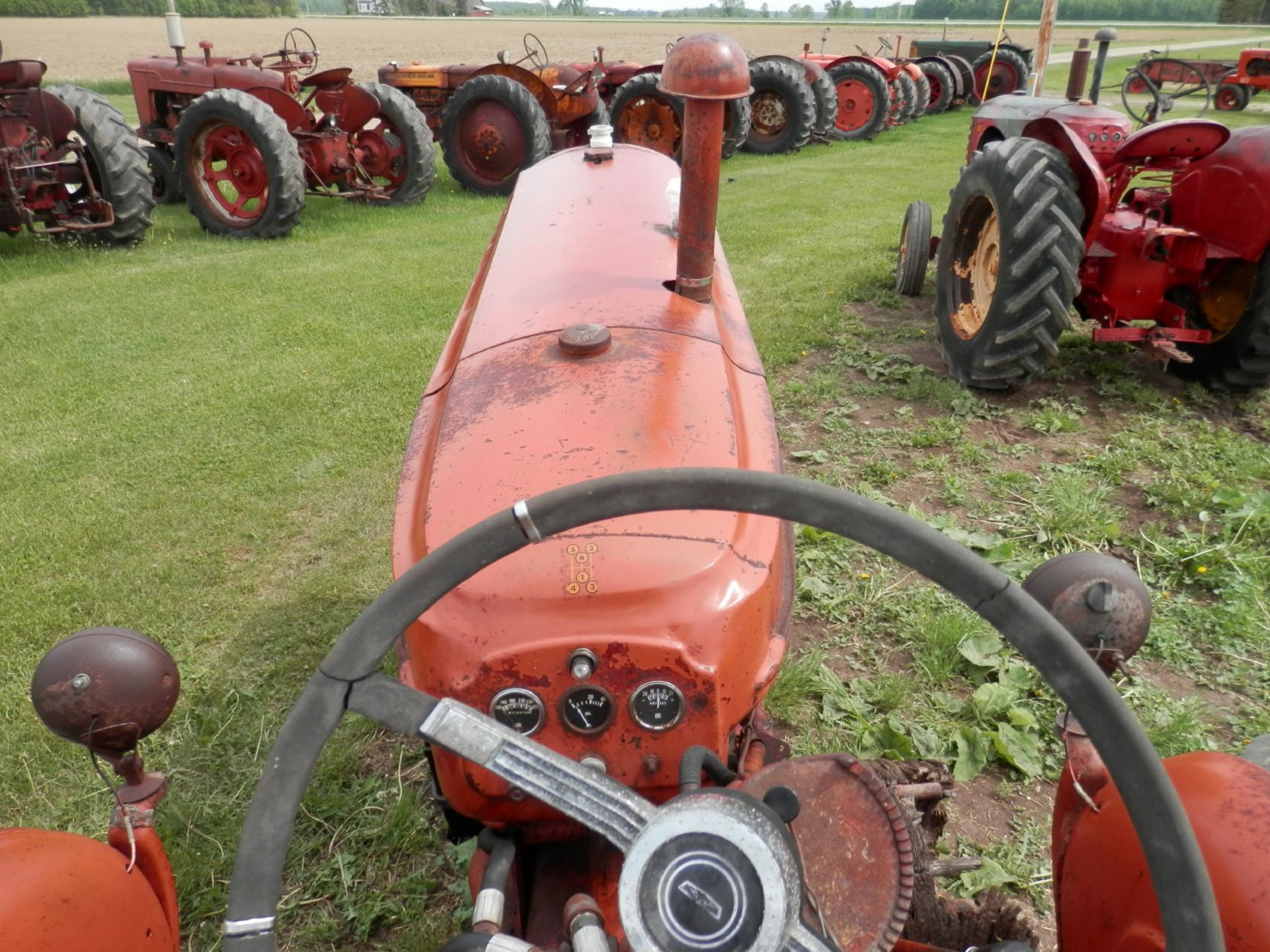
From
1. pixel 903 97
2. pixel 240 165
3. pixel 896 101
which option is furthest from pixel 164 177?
pixel 903 97

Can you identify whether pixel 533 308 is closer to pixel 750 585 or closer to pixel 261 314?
pixel 750 585

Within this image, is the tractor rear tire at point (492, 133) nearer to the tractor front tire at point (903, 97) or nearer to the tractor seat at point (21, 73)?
the tractor seat at point (21, 73)

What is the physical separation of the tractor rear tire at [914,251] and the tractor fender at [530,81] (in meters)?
4.83

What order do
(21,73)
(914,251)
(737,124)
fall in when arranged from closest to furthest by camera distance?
(914,251)
(21,73)
(737,124)

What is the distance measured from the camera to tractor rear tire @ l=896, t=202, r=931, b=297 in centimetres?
550

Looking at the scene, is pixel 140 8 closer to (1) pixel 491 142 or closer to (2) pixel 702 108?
(1) pixel 491 142

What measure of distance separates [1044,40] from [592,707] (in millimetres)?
7817

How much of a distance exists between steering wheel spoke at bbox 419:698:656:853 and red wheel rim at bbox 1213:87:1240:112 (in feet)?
66.1

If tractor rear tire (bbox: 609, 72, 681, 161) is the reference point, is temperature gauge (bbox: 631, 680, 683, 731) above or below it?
above

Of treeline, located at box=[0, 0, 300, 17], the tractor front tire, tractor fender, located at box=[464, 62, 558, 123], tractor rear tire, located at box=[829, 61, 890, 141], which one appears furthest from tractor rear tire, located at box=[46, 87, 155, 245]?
treeline, located at box=[0, 0, 300, 17]

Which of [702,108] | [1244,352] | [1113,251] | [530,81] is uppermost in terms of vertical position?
[702,108]

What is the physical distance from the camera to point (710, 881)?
2.59ft

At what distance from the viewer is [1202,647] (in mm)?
2742

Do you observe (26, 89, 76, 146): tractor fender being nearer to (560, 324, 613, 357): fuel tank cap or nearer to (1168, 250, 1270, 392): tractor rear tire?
(560, 324, 613, 357): fuel tank cap
